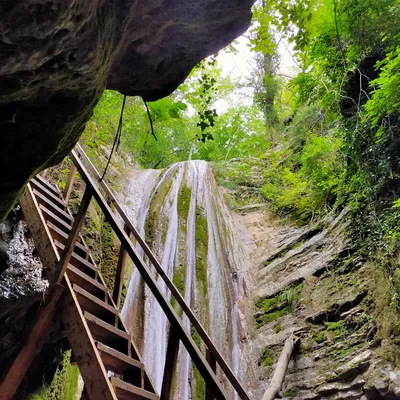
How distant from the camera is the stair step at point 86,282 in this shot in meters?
3.35

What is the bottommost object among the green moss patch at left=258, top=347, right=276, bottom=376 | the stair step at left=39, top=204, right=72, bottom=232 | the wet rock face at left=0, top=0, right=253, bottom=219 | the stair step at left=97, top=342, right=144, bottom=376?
the green moss patch at left=258, top=347, right=276, bottom=376

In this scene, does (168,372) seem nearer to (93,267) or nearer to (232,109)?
(93,267)

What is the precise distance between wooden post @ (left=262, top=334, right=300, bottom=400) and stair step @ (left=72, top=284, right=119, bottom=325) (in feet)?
7.85

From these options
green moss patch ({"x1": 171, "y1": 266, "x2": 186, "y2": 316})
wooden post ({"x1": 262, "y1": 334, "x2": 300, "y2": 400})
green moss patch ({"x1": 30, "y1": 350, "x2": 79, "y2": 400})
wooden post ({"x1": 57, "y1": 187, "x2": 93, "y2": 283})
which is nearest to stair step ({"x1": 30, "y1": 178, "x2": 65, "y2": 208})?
wooden post ({"x1": 57, "y1": 187, "x2": 93, "y2": 283})

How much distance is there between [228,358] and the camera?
19.4 feet

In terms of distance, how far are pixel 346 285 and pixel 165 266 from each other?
3.21m

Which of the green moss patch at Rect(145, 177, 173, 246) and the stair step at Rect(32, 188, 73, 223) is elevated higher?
the stair step at Rect(32, 188, 73, 223)

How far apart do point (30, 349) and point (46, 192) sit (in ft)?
6.95

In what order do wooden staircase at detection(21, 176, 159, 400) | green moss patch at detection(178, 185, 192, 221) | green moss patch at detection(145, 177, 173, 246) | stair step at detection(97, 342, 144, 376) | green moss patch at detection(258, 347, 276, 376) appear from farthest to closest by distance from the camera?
green moss patch at detection(178, 185, 192, 221)
green moss patch at detection(145, 177, 173, 246)
green moss patch at detection(258, 347, 276, 376)
stair step at detection(97, 342, 144, 376)
wooden staircase at detection(21, 176, 159, 400)

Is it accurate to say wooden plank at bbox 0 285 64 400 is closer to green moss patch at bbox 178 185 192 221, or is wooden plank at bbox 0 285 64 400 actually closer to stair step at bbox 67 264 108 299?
stair step at bbox 67 264 108 299

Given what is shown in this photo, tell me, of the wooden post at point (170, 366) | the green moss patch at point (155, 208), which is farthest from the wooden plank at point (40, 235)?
the green moss patch at point (155, 208)

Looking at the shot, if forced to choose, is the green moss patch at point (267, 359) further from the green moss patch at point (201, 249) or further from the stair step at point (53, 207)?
the stair step at point (53, 207)

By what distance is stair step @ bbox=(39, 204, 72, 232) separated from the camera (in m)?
3.93

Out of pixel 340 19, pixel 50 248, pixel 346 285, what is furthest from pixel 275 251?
pixel 50 248
